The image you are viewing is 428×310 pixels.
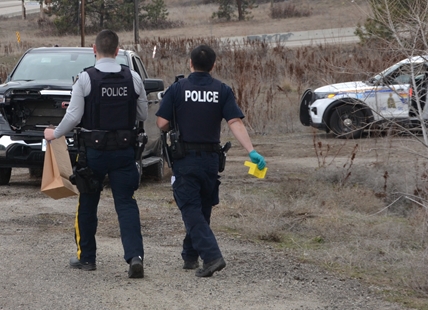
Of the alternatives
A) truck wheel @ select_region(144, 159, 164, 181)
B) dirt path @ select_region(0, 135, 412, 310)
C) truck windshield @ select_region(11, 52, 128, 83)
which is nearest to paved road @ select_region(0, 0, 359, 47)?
truck wheel @ select_region(144, 159, 164, 181)

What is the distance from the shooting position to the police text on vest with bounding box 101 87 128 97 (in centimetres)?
597

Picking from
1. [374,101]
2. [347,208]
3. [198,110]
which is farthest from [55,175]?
[374,101]

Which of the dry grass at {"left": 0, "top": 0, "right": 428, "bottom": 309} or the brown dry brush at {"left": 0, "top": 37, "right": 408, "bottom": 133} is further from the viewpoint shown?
the brown dry brush at {"left": 0, "top": 37, "right": 408, "bottom": 133}

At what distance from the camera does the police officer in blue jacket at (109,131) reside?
5973 millimetres

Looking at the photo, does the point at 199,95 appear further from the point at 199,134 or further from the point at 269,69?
the point at 269,69

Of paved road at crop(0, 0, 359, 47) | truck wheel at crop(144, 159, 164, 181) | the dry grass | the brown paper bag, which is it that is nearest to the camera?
the brown paper bag

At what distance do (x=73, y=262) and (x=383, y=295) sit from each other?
2340 millimetres

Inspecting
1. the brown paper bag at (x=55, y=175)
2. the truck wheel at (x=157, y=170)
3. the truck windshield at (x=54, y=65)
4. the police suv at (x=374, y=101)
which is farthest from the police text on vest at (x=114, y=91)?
the truck wheel at (x=157, y=170)

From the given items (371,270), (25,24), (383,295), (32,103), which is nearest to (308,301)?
(383,295)

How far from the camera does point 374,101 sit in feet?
47.3

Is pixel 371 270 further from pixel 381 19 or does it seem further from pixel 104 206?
pixel 104 206

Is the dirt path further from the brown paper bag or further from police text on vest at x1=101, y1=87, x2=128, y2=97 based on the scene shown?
police text on vest at x1=101, y1=87, x2=128, y2=97

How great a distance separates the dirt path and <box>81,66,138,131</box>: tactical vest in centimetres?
113

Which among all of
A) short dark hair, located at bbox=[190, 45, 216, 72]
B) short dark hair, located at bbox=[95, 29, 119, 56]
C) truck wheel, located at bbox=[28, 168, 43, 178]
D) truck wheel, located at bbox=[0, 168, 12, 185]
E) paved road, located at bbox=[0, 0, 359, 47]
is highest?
short dark hair, located at bbox=[95, 29, 119, 56]
